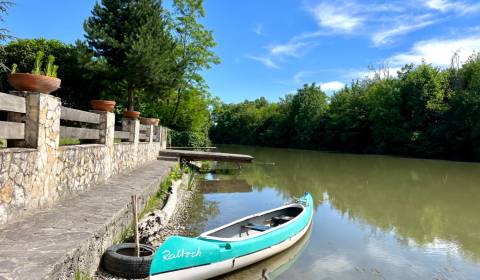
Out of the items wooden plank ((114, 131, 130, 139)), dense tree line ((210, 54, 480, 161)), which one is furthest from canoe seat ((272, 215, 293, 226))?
dense tree line ((210, 54, 480, 161))

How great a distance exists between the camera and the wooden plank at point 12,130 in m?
4.50

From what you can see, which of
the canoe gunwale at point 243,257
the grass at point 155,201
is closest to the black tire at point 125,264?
the canoe gunwale at point 243,257

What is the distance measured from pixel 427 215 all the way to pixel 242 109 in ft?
223

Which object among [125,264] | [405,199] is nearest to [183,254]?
[125,264]

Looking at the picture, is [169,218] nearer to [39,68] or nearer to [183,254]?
[183,254]

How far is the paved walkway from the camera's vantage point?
3.48 metres

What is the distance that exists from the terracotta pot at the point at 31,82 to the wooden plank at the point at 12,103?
19 centimetres

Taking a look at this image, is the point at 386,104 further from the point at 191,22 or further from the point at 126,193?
the point at 126,193

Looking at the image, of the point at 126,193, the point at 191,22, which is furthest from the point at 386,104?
the point at 126,193

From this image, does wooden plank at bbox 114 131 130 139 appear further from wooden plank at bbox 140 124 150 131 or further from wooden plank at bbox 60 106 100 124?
wooden plank at bbox 140 124 150 131

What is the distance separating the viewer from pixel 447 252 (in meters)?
7.70

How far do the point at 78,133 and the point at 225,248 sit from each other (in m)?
3.44

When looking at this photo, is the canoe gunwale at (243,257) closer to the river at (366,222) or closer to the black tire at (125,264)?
the river at (366,222)

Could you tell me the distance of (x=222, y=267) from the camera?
217 inches
